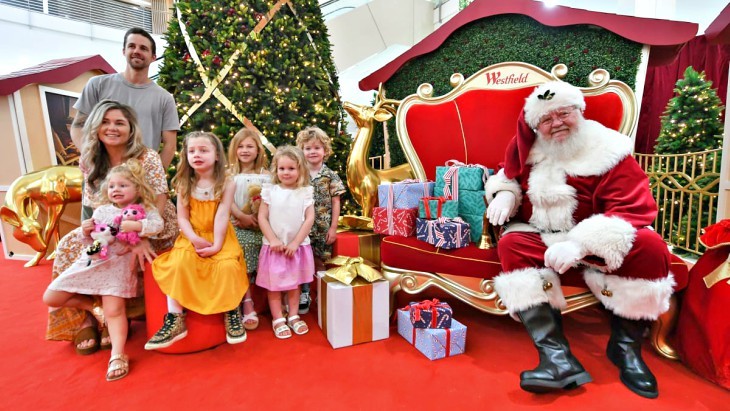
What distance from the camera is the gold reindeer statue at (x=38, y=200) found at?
142 inches

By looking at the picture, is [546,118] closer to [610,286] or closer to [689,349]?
[610,286]

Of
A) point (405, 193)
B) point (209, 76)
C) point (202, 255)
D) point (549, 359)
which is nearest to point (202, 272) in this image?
point (202, 255)

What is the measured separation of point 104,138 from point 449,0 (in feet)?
24.1

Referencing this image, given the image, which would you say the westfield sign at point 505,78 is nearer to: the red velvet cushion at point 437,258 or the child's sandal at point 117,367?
the red velvet cushion at point 437,258

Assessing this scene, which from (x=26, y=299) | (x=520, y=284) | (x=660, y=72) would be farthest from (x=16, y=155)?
(x=660, y=72)

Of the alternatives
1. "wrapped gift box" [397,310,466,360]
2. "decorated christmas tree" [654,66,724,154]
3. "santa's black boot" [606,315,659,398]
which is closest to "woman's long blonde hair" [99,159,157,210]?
"wrapped gift box" [397,310,466,360]

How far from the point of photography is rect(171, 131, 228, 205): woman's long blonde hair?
207cm

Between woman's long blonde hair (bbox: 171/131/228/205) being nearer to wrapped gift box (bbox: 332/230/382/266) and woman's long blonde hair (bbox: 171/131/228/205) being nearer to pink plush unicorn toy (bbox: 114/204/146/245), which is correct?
pink plush unicorn toy (bbox: 114/204/146/245)

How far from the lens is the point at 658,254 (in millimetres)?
1574

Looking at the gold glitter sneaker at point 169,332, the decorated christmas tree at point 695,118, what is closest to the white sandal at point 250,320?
the gold glitter sneaker at point 169,332

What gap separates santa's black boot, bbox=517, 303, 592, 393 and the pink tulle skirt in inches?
49.5

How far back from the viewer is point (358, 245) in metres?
2.60

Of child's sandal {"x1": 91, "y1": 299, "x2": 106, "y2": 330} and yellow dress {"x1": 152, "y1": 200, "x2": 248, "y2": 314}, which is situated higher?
yellow dress {"x1": 152, "y1": 200, "x2": 248, "y2": 314}

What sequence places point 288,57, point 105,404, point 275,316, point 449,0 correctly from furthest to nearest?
point 449,0
point 288,57
point 275,316
point 105,404
